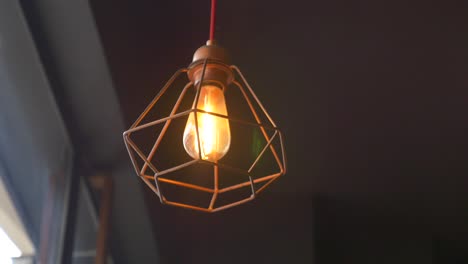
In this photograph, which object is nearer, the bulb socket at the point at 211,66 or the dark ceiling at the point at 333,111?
the bulb socket at the point at 211,66

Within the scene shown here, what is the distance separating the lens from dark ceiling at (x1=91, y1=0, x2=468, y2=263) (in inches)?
62.8

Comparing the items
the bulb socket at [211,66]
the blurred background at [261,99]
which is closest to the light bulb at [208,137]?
the bulb socket at [211,66]

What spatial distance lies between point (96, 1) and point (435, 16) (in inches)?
33.6

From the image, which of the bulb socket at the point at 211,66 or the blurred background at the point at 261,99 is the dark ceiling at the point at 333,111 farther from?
the bulb socket at the point at 211,66

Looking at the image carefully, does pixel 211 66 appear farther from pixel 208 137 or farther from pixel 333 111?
pixel 333 111

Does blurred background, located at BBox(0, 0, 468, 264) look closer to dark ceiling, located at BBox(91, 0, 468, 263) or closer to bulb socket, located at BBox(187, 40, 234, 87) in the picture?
dark ceiling, located at BBox(91, 0, 468, 263)

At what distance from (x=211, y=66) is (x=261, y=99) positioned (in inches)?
43.2

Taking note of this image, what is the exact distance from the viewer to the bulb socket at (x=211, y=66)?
0.80 metres

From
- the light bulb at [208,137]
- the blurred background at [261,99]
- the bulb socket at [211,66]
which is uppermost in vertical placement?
the blurred background at [261,99]

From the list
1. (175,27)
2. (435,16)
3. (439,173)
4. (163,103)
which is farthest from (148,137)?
(439,173)

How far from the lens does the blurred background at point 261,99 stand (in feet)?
5.17

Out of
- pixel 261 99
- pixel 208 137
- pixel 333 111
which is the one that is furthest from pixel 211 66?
pixel 333 111

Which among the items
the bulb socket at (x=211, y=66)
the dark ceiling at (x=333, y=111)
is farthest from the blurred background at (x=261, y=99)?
the bulb socket at (x=211, y=66)

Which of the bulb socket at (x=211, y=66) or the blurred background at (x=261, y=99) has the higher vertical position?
the blurred background at (x=261, y=99)
